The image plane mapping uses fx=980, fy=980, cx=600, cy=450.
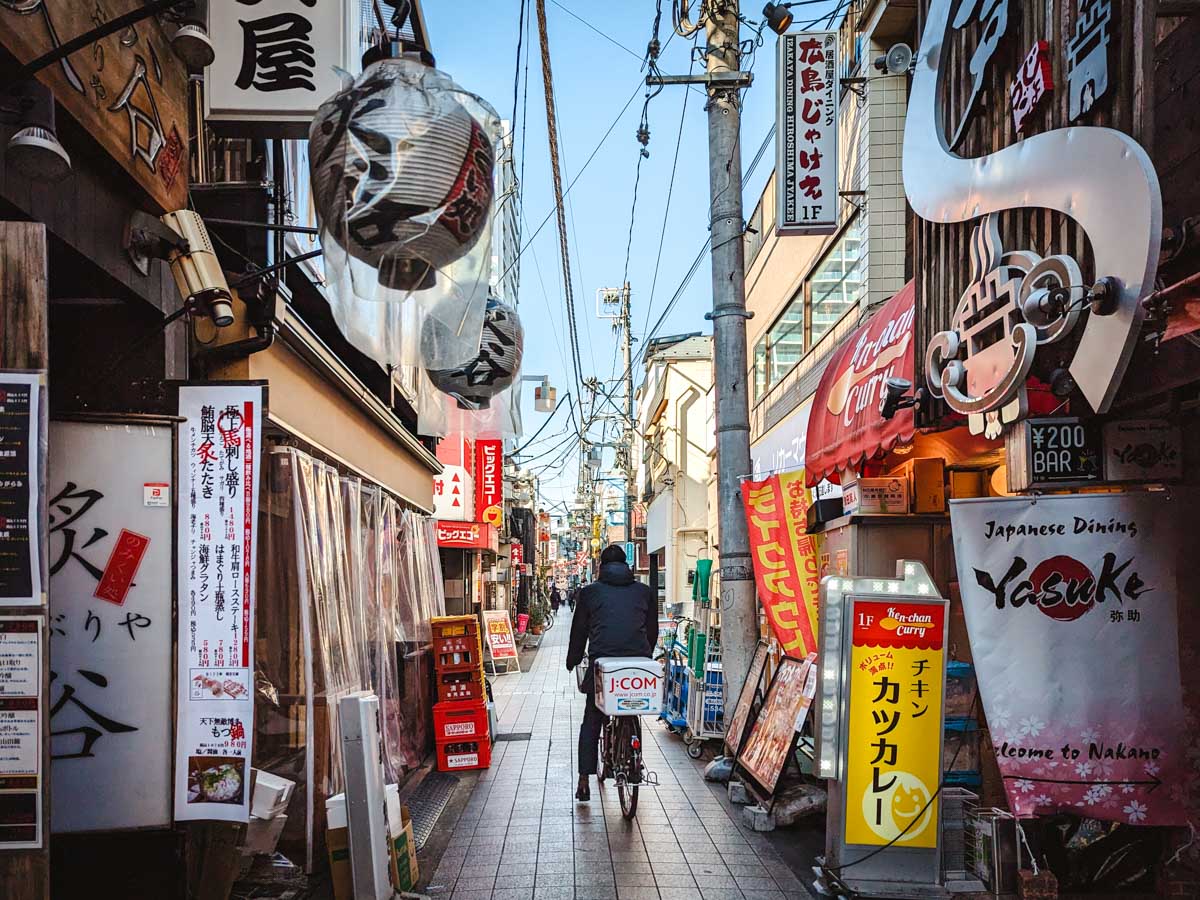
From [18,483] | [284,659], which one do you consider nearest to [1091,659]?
[284,659]

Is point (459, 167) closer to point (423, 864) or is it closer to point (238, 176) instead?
point (238, 176)

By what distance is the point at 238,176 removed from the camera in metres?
7.43

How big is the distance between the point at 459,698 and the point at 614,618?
2963 millimetres

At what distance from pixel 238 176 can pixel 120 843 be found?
471 cm

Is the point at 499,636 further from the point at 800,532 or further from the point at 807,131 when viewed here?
the point at 807,131

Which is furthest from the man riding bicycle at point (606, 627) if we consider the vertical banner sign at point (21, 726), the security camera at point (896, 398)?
the vertical banner sign at point (21, 726)

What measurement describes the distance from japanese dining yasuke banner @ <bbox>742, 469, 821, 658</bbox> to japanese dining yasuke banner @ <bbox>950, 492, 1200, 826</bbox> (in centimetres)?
395

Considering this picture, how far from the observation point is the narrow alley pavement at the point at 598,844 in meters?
6.88

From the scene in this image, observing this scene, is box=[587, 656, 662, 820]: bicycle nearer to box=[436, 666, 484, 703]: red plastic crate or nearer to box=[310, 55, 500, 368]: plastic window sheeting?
box=[436, 666, 484, 703]: red plastic crate

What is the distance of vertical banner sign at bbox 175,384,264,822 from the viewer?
6.00 meters

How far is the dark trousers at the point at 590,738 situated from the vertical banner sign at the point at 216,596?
4123 mm

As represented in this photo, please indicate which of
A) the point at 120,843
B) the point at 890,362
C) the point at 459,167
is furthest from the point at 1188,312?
the point at 120,843

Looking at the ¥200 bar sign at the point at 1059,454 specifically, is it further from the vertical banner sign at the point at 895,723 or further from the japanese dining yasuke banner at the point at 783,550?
the japanese dining yasuke banner at the point at 783,550

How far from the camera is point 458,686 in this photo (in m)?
11.8
